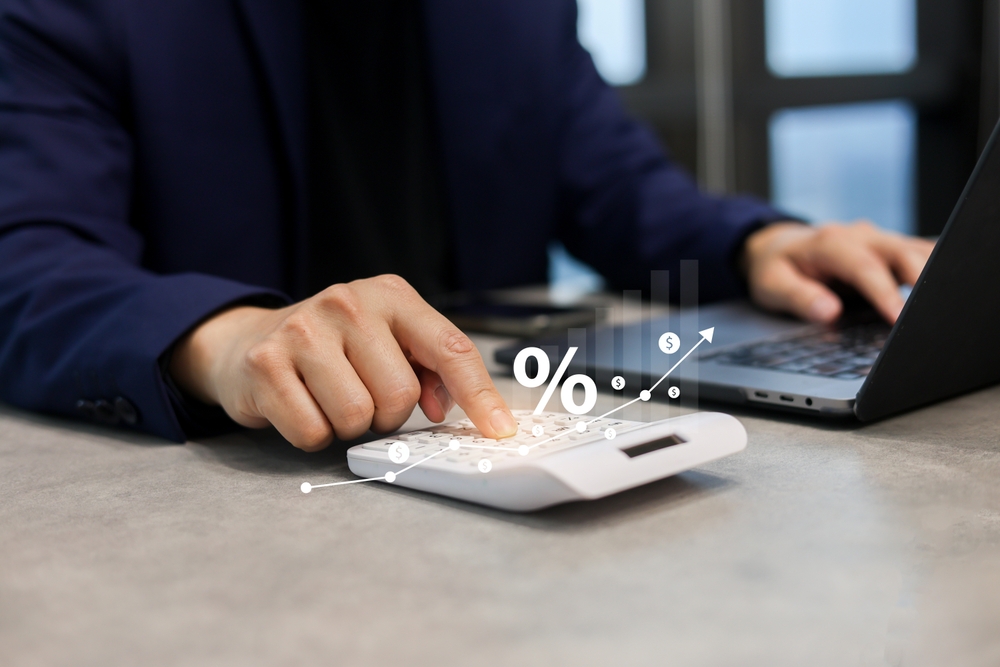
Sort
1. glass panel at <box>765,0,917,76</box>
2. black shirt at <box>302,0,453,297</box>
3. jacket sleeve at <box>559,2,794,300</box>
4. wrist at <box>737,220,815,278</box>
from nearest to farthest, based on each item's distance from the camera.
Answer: wrist at <box>737,220,815,278</box> < jacket sleeve at <box>559,2,794,300</box> < black shirt at <box>302,0,453,297</box> < glass panel at <box>765,0,917,76</box>

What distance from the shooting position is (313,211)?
118cm

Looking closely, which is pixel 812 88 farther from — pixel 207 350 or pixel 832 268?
pixel 207 350

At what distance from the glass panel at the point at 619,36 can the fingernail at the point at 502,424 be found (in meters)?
2.18

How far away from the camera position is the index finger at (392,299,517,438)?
19.2 inches

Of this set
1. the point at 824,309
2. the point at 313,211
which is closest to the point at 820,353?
the point at 824,309

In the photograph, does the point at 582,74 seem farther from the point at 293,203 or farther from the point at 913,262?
the point at 913,262

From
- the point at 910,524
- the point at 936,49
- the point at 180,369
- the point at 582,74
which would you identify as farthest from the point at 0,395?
the point at 936,49

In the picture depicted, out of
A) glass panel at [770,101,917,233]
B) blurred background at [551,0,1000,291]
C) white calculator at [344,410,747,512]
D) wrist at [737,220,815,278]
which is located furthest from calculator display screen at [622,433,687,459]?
glass panel at [770,101,917,233]

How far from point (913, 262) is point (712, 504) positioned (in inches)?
19.1

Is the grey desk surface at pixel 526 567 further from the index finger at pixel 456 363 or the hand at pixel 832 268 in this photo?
the hand at pixel 832 268

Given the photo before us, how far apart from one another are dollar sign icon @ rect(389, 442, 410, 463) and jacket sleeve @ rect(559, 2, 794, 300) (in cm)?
62

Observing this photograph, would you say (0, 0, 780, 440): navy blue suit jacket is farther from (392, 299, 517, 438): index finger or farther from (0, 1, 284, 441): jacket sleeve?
(392, 299, 517, 438): index finger

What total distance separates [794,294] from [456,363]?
0.46 meters

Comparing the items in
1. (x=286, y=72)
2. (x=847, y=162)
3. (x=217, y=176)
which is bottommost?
(x=847, y=162)
